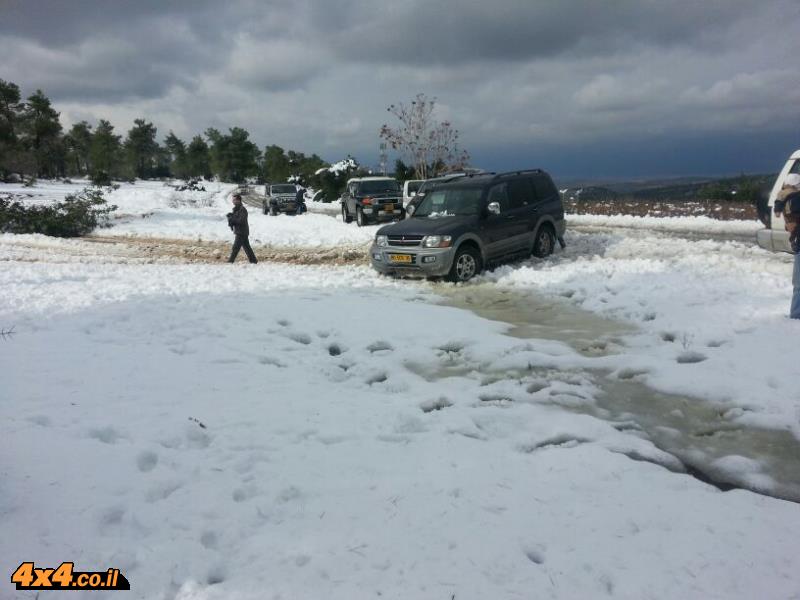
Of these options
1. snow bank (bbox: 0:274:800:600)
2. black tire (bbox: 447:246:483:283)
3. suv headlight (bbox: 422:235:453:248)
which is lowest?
snow bank (bbox: 0:274:800:600)

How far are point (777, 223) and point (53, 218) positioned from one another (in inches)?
973

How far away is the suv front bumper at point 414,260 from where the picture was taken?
1054cm

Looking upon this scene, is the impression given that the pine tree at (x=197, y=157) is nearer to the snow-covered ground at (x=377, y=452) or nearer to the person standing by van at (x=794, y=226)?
the snow-covered ground at (x=377, y=452)

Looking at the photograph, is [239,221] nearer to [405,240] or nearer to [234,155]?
[405,240]

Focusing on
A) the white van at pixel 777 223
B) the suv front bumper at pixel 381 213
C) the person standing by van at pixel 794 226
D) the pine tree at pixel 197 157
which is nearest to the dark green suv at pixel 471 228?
the white van at pixel 777 223

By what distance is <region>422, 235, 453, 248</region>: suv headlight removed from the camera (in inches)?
417

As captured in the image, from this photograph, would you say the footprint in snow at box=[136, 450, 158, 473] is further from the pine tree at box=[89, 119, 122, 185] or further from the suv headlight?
the pine tree at box=[89, 119, 122, 185]

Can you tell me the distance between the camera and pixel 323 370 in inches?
232

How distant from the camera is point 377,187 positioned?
2352cm

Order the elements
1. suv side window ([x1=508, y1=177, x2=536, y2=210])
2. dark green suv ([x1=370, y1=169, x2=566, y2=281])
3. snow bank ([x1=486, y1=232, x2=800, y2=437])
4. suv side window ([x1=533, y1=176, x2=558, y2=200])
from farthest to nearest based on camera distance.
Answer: suv side window ([x1=533, y1=176, x2=558, y2=200]) → suv side window ([x1=508, y1=177, x2=536, y2=210]) → dark green suv ([x1=370, y1=169, x2=566, y2=281]) → snow bank ([x1=486, y1=232, x2=800, y2=437])

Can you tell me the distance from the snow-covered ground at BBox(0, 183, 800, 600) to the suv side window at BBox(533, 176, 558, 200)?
5.18 m

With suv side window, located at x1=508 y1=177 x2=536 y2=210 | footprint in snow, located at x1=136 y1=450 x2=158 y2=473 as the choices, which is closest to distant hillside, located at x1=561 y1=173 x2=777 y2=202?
suv side window, located at x1=508 y1=177 x2=536 y2=210

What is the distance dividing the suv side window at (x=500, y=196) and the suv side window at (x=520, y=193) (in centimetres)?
15

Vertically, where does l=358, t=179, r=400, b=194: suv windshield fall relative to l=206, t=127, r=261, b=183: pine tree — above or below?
below
